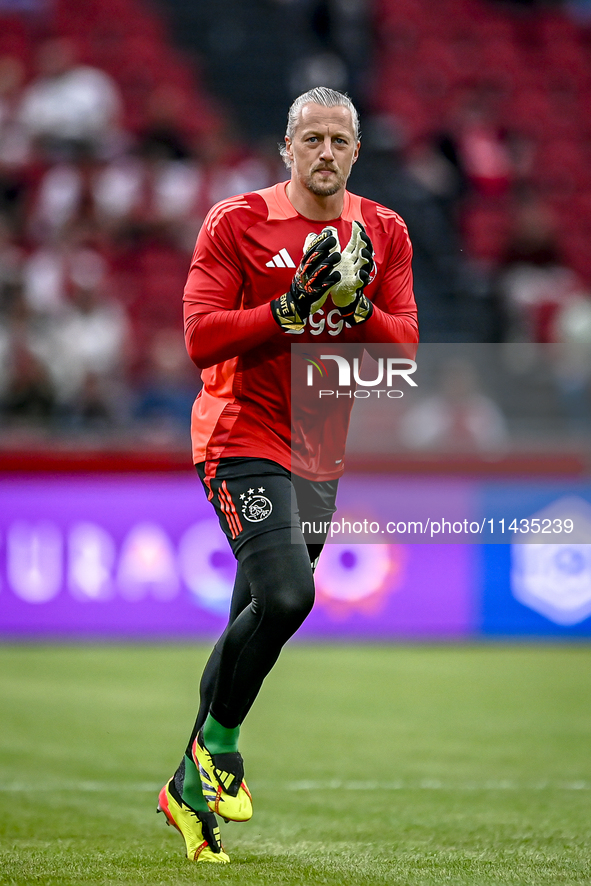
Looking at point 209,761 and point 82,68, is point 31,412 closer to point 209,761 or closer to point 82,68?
point 82,68

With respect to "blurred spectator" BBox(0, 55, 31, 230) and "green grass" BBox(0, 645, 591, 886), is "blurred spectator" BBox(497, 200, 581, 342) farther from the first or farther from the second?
"blurred spectator" BBox(0, 55, 31, 230)

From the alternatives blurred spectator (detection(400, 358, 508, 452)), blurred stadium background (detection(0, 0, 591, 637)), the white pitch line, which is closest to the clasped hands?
the white pitch line

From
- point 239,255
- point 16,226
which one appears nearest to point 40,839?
point 239,255

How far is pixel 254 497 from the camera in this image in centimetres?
427

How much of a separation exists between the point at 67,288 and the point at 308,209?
284 inches

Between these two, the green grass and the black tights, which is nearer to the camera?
the black tights

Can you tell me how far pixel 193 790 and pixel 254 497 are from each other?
1.07m

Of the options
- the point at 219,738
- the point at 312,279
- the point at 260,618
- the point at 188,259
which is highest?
the point at 188,259

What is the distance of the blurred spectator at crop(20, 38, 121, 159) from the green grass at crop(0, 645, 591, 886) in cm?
554

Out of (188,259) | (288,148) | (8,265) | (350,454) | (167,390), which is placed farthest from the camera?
(188,259)

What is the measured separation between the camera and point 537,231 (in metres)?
12.1

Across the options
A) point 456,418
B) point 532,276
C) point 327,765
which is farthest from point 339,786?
point 532,276

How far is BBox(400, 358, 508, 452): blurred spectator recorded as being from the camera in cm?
995

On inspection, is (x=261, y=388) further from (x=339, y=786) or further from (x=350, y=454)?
(x=350, y=454)
